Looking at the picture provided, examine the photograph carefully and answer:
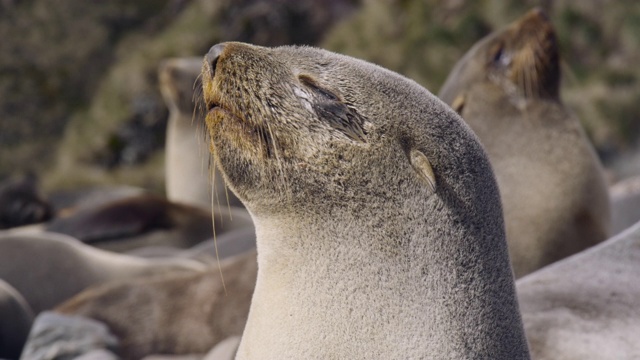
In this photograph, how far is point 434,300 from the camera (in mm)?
2559

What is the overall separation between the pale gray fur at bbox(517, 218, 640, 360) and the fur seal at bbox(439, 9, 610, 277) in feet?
3.57

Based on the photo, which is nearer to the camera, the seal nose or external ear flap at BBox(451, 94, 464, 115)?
the seal nose

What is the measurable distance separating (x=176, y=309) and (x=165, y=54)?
1663 cm

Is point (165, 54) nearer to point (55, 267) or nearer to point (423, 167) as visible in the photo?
point (55, 267)

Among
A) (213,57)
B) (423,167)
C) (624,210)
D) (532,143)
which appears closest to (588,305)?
(423,167)

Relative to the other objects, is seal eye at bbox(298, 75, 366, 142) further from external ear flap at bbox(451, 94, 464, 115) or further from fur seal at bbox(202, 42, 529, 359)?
external ear flap at bbox(451, 94, 464, 115)

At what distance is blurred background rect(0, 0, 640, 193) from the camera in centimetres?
1472

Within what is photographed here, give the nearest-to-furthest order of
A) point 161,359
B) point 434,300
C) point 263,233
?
point 434,300, point 263,233, point 161,359

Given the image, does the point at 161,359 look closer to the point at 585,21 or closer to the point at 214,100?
the point at 214,100

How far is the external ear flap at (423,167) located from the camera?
260 centimetres

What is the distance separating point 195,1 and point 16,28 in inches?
196

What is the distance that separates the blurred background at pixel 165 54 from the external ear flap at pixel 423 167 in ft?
35.4

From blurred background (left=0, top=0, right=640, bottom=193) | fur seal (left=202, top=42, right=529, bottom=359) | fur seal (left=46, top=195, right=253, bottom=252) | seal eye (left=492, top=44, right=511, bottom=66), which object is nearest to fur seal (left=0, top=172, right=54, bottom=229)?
Answer: fur seal (left=46, top=195, right=253, bottom=252)

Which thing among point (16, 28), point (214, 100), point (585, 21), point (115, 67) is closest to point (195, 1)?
point (115, 67)
